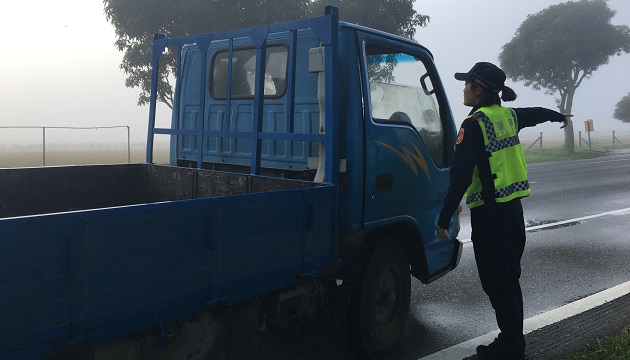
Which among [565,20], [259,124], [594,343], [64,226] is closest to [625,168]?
[565,20]

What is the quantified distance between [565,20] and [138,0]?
26.8 m

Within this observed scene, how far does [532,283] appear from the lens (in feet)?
20.4

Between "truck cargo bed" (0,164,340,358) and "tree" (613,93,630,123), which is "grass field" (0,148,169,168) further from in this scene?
"tree" (613,93,630,123)

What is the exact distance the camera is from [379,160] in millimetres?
3941

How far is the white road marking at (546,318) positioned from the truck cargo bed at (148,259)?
4.33 feet

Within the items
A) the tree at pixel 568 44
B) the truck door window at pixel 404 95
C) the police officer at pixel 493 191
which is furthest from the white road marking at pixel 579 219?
the tree at pixel 568 44

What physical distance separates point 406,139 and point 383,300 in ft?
3.82

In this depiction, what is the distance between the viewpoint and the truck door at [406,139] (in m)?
3.94

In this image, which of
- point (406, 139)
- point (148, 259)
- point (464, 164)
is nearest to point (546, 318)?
point (464, 164)

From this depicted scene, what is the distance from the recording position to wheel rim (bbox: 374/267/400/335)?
4129mm

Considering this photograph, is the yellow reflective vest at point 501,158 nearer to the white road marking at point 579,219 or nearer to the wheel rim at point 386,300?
the wheel rim at point 386,300

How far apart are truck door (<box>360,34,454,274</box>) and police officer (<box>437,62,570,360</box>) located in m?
0.39

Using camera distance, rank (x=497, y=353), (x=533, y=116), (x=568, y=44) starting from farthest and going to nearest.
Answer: (x=568, y=44) → (x=533, y=116) → (x=497, y=353)

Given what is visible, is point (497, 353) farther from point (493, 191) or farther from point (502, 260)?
point (493, 191)
